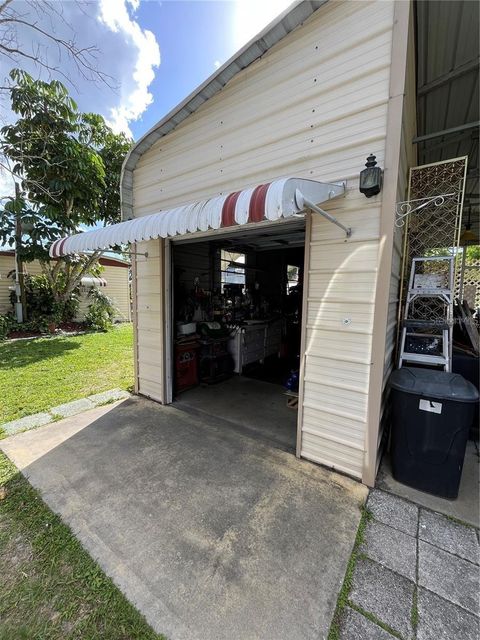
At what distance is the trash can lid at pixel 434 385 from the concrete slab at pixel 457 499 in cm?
90

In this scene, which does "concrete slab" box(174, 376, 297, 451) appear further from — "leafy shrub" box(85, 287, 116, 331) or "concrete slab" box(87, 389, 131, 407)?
"leafy shrub" box(85, 287, 116, 331)

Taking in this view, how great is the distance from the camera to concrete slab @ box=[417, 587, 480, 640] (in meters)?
1.38

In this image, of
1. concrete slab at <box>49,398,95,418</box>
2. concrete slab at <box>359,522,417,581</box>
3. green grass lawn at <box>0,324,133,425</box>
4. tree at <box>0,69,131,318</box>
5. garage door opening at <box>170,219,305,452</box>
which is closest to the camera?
concrete slab at <box>359,522,417,581</box>

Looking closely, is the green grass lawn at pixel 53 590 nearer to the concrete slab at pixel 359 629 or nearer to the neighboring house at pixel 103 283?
the concrete slab at pixel 359 629

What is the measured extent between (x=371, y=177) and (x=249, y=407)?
3294mm

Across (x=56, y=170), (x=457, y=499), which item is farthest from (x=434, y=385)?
(x=56, y=170)

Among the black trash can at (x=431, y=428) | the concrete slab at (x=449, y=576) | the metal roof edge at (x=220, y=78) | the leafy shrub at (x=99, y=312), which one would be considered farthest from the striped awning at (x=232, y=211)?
the leafy shrub at (x=99, y=312)

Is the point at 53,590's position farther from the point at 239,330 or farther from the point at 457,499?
the point at 239,330

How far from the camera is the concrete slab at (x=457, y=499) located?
2.16 meters

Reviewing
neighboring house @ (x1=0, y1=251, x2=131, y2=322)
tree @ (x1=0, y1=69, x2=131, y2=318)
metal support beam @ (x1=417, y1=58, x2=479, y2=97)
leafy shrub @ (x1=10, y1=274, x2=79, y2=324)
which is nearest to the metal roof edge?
metal support beam @ (x1=417, y1=58, x2=479, y2=97)

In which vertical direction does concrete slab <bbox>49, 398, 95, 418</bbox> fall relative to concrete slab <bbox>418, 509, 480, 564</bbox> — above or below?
below

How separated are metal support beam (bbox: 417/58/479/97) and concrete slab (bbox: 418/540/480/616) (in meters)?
4.49

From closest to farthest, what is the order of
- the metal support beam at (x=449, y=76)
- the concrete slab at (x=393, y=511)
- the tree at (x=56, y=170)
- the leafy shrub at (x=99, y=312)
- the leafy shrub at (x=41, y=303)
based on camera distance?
the concrete slab at (x=393, y=511)
the metal support beam at (x=449, y=76)
the tree at (x=56, y=170)
the leafy shrub at (x=41, y=303)
the leafy shrub at (x=99, y=312)

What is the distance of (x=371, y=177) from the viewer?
214 cm
